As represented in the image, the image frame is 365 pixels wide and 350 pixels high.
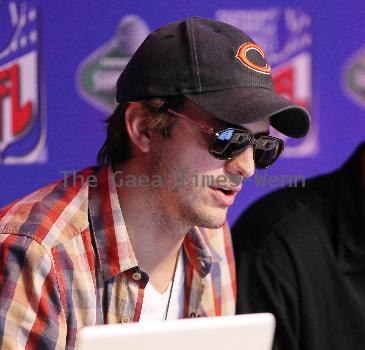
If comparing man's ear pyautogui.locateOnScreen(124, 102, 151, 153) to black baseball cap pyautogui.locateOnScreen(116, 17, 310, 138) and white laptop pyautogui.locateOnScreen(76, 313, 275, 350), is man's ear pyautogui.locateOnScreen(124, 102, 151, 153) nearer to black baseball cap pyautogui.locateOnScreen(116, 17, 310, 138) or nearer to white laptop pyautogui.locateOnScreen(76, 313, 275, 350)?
black baseball cap pyautogui.locateOnScreen(116, 17, 310, 138)

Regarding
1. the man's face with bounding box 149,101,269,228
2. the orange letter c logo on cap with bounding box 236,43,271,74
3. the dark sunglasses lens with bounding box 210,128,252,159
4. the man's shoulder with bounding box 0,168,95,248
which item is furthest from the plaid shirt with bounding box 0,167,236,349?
the orange letter c logo on cap with bounding box 236,43,271,74

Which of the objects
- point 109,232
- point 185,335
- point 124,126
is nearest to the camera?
point 185,335

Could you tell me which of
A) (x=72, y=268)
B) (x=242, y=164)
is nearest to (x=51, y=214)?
(x=72, y=268)

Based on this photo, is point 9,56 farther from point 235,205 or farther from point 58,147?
point 235,205

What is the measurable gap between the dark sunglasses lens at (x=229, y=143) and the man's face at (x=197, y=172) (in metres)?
0.02

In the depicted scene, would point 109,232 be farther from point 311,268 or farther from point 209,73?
point 311,268

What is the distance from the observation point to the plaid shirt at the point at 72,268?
117 centimetres

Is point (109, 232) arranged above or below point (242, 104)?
below

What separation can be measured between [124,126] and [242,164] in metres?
0.27

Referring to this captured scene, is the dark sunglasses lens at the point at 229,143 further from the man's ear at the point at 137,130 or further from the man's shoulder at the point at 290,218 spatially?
the man's shoulder at the point at 290,218

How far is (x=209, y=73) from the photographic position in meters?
1.27

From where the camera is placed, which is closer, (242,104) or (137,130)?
(242,104)

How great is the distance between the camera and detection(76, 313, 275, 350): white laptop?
0.79 metres

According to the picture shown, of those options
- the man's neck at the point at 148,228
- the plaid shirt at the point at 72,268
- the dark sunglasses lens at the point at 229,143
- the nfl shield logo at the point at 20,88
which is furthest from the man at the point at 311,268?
the nfl shield logo at the point at 20,88
